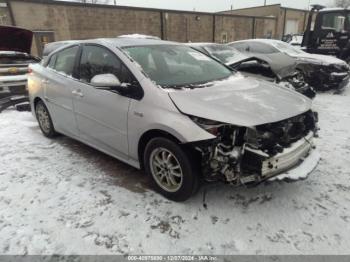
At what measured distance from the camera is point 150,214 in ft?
9.81

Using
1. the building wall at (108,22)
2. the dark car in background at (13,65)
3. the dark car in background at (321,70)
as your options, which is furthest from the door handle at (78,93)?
the building wall at (108,22)

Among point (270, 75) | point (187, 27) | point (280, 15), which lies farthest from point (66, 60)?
point (280, 15)

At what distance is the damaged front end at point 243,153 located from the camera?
2.68m

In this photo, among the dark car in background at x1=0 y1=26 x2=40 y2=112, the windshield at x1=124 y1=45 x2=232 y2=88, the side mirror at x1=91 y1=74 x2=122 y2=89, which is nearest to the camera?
the side mirror at x1=91 y1=74 x2=122 y2=89

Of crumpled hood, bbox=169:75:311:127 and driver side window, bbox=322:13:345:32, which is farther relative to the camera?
driver side window, bbox=322:13:345:32

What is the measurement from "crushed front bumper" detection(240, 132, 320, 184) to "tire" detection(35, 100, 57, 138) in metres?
3.47

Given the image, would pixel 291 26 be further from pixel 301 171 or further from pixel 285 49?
pixel 301 171

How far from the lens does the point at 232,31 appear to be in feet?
95.6

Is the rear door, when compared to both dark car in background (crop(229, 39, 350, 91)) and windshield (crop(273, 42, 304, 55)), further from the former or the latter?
windshield (crop(273, 42, 304, 55))

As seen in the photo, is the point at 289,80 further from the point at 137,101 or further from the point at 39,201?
the point at 39,201

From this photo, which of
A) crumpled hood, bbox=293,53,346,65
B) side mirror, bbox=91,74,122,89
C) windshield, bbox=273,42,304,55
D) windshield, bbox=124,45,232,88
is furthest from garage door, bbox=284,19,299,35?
side mirror, bbox=91,74,122,89

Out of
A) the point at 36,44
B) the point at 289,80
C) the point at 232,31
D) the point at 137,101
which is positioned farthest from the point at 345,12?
the point at 232,31

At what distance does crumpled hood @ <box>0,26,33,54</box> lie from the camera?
736cm

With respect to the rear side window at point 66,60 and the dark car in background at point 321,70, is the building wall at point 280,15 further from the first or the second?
the rear side window at point 66,60
